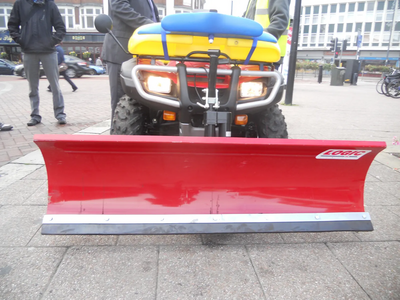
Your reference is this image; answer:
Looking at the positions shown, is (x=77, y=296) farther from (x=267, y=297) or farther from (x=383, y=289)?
(x=383, y=289)

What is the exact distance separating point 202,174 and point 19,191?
5.80 feet

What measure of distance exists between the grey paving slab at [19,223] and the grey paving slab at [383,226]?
2.20 metres

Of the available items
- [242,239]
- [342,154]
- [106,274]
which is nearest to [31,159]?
[106,274]

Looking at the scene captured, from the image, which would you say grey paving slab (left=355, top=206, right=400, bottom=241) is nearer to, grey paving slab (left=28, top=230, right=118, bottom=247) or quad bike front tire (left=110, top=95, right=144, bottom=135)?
grey paving slab (left=28, top=230, right=118, bottom=247)

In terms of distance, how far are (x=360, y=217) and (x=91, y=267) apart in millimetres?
1631

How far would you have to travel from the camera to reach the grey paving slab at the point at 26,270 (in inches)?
58.7

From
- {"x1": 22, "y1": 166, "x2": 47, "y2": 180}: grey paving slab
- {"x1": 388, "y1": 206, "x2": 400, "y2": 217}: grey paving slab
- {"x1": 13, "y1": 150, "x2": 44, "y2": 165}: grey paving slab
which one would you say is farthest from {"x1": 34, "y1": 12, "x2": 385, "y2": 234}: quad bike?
{"x1": 13, "y1": 150, "x2": 44, "y2": 165}: grey paving slab

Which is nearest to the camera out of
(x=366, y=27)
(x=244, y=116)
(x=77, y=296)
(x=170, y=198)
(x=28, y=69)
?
(x=77, y=296)

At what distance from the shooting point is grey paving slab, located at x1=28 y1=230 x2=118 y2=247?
74.7 inches

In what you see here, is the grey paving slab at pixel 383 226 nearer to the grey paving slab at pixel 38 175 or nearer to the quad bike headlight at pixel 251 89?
the quad bike headlight at pixel 251 89

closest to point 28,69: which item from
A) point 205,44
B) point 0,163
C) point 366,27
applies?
point 0,163

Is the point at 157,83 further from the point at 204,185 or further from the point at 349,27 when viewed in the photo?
the point at 349,27

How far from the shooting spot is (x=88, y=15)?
1468 inches

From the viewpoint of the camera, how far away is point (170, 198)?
1900 mm
